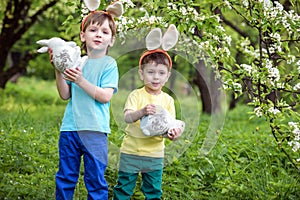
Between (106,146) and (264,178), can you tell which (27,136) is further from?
(264,178)

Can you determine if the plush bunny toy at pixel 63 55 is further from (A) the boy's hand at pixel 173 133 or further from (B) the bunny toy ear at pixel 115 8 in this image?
(A) the boy's hand at pixel 173 133

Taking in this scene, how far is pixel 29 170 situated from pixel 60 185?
1101 millimetres

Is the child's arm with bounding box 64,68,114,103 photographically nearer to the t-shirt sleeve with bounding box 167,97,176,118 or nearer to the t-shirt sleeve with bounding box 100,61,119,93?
the t-shirt sleeve with bounding box 100,61,119,93

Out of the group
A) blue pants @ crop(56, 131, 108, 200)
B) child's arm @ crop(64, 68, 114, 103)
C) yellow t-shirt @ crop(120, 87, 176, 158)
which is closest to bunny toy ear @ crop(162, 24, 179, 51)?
yellow t-shirt @ crop(120, 87, 176, 158)

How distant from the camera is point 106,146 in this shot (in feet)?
11.6

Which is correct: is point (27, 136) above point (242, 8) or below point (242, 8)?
below

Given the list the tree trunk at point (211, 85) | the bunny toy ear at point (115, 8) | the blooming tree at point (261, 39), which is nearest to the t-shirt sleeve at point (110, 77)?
the bunny toy ear at point (115, 8)

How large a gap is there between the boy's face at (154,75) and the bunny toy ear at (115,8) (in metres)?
0.40

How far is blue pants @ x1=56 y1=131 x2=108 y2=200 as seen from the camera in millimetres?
3492

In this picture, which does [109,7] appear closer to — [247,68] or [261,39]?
[247,68]

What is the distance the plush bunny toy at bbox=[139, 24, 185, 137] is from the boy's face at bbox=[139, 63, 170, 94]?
8 centimetres

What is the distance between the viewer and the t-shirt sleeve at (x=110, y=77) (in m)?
3.44

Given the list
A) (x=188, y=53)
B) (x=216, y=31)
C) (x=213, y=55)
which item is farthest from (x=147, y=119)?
(x=216, y=31)

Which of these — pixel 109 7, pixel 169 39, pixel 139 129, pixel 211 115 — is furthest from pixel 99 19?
pixel 211 115
